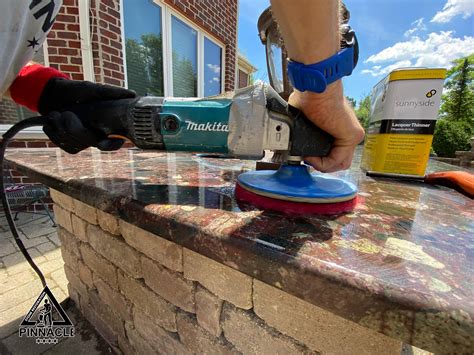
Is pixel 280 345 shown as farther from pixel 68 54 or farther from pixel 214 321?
pixel 68 54

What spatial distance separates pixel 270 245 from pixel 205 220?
0.58 ft

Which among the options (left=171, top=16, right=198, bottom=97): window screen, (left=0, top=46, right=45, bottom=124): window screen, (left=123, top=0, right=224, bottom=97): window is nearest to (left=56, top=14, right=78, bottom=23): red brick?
(left=123, top=0, right=224, bottom=97): window

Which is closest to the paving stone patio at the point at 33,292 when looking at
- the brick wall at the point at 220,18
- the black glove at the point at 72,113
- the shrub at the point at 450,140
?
the black glove at the point at 72,113

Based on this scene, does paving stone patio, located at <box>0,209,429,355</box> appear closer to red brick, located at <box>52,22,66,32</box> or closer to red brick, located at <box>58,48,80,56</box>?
red brick, located at <box>58,48,80,56</box>

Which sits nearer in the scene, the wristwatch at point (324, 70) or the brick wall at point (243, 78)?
the wristwatch at point (324, 70)

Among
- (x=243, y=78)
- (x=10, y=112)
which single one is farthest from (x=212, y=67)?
(x=243, y=78)

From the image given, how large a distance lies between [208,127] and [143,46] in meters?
3.45

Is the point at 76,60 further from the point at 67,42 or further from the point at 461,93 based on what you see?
the point at 461,93

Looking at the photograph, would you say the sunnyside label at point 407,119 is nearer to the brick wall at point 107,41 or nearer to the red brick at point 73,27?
the brick wall at point 107,41

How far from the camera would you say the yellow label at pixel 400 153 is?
943mm

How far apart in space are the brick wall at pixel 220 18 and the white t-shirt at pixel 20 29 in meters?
3.38

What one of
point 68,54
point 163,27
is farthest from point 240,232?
point 163,27

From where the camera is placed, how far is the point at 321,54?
50 centimetres

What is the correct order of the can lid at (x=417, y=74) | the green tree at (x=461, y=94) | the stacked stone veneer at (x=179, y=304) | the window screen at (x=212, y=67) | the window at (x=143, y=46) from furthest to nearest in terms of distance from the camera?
the green tree at (x=461, y=94) < the window screen at (x=212, y=67) < the window at (x=143, y=46) < the can lid at (x=417, y=74) < the stacked stone veneer at (x=179, y=304)
